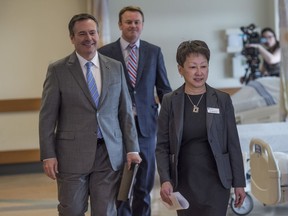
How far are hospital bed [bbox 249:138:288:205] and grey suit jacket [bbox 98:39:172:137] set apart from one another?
75 cm

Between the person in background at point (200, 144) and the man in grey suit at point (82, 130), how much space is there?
1.60ft

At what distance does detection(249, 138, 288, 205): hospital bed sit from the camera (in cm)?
359

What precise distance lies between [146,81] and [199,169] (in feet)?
4.32

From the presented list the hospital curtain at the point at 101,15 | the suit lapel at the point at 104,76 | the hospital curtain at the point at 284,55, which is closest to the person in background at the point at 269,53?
the hospital curtain at the point at 284,55

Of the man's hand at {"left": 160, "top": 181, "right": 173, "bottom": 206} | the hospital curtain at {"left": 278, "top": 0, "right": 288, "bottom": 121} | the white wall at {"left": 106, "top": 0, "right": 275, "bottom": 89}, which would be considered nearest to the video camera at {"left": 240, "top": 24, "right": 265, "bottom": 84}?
the white wall at {"left": 106, "top": 0, "right": 275, "bottom": 89}

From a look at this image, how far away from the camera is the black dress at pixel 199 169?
2.49 m

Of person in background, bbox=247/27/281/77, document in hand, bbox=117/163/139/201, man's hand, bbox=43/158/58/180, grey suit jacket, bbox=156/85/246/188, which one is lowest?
document in hand, bbox=117/163/139/201

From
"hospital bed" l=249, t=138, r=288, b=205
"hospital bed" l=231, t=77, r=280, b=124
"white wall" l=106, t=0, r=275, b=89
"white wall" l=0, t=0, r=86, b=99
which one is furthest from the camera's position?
"white wall" l=106, t=0, r=275, b=89

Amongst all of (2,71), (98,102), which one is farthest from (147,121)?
(2,71)

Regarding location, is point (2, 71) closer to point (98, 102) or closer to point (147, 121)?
point (147, 121)

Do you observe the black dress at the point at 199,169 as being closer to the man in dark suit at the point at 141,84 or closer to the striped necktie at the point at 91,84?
the striped necktie at the point at 91,84

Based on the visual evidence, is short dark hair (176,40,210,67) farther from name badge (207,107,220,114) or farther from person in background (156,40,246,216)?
name badge (207,107,220,114)

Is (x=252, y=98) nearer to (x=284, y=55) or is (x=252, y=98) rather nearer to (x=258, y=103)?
(x=258, y=103)

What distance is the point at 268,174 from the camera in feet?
11.9
